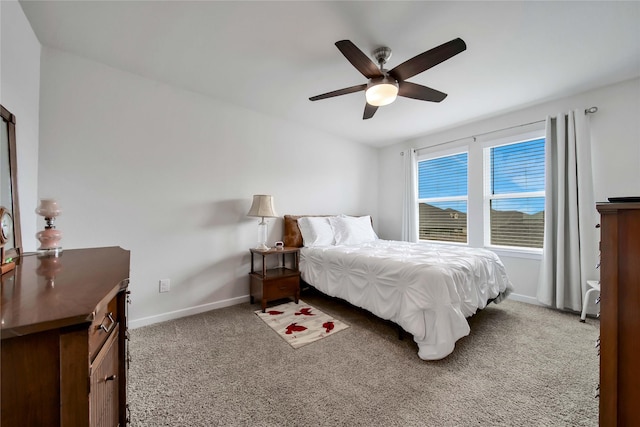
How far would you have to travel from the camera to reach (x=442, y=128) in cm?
379

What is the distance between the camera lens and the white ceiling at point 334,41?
1.65 meters

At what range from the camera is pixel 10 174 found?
4.56ft

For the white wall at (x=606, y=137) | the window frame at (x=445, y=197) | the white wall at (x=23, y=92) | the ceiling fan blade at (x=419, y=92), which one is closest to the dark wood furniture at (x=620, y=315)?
the ceiling fan blade at (x=419, y=92)

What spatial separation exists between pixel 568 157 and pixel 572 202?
1.66ft

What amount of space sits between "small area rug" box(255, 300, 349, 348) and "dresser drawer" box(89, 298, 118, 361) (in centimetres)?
142

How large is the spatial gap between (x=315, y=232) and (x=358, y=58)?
2111 millimetres

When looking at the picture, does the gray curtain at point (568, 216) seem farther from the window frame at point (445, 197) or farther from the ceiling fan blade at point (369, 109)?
the ceiling fan blade at point (369, 109)

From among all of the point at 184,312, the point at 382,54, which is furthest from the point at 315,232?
the point at 382,54

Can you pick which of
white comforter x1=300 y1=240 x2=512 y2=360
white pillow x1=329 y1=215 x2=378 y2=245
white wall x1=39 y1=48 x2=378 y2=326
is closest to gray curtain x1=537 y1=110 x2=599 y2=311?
white comforter x1=300 y1=240 x2=512 y2=360

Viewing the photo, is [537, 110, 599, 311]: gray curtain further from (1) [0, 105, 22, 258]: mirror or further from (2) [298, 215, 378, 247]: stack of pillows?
(1) [0, 105, 22, 258]: mirror

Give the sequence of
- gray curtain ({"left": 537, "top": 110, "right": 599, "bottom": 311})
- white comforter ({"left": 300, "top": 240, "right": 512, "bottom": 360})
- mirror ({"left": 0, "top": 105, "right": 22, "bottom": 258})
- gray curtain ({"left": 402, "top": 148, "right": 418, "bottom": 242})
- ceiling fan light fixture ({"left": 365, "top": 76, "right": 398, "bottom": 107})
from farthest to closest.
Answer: gray curtain ({"left": 402, "top": 148, "right": 418, "bottom": 242}) < gray curtain ({"left": 537, "top": 110, "right": 599, "bottom": 311}) < ceiling fan light fixture ({"left": 365, "top": 76, "right": 398, "bottom": 107}) < white comforter ({"left": 300, "top": 240, "right": 512, "bottom": 360}) < mirror ({"left": 0, "top": 105, "right": 22, "bottom": 258})

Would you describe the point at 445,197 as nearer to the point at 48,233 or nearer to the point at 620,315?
the point at 620,315

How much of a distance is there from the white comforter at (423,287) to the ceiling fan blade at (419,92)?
144 cm

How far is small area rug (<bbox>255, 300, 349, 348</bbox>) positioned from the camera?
2.17 m
